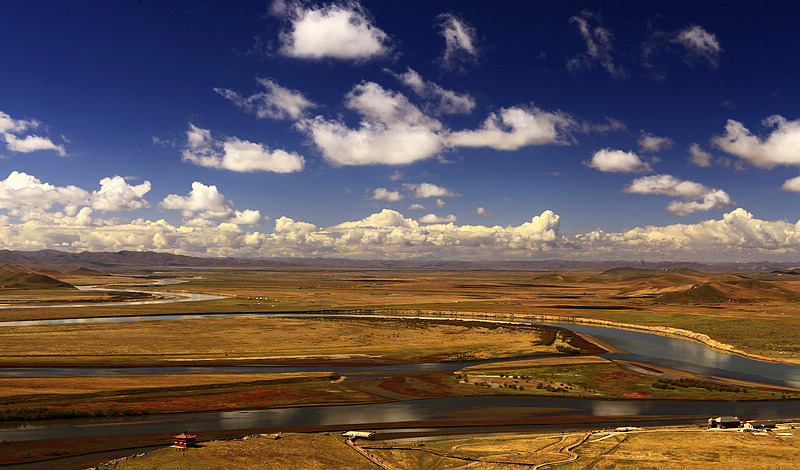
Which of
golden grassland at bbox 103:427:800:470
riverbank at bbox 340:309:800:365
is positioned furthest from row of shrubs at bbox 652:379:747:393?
riverbank at bbox 340:309:800:365

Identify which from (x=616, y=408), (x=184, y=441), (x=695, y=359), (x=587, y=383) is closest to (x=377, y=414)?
(x=184, y=441)

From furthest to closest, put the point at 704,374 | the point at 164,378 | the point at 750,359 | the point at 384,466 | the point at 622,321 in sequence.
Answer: the point at 622,321 < the point at 750,359 < the point at 704,374 < the point at 164,378 < the point at 384,466

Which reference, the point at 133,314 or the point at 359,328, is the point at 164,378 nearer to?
the point at 359,328

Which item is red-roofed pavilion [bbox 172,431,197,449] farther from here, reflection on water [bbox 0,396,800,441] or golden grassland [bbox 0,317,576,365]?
golden grassland [bbox 0,317,576,365]

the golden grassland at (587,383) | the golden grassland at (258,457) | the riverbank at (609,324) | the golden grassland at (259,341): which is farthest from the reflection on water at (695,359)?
the golden grassland at (258,457)

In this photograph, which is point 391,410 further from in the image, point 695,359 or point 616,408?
point 695,359

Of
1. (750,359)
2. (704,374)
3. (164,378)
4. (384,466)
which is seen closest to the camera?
(384,466)

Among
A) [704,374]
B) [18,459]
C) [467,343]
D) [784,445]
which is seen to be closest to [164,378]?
[18,459]
